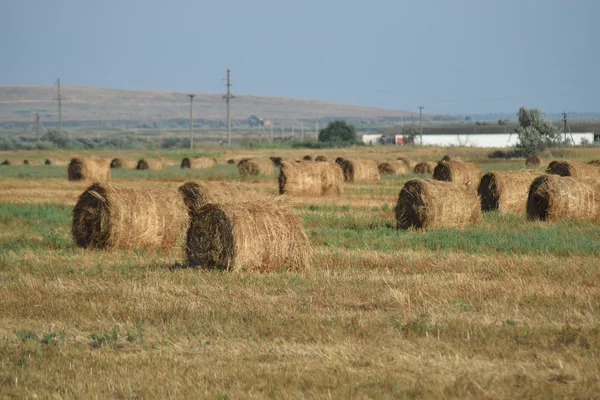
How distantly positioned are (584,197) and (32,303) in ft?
42.8

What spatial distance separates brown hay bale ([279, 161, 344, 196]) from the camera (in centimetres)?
3040

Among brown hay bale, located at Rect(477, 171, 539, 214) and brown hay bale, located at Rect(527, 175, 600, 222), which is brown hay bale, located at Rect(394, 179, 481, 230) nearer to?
brown hay bale, located at Rect(527, 175, 600, 222)

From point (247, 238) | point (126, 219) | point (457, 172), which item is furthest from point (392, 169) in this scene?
point (247, 238)

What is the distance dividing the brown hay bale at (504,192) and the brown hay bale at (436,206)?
361 centimetres

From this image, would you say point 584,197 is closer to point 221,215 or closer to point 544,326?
point 221,215

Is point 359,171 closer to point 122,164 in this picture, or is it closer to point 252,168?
point 252,168

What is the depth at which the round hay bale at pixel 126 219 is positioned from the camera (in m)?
16.7

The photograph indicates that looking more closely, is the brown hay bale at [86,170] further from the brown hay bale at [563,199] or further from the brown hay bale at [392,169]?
the brown hay bale at [563,199]

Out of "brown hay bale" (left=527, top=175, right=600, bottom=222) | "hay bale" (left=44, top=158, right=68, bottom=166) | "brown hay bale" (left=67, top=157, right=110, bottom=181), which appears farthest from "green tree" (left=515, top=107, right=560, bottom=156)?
"brown hay bale" (left=527, top=175, right=600, bottom=222)

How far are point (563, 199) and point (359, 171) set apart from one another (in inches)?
765

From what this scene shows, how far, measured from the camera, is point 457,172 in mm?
30656

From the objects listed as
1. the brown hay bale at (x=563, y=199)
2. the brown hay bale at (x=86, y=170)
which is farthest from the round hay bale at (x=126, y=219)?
the brown hay bale at (x=86, y=170)

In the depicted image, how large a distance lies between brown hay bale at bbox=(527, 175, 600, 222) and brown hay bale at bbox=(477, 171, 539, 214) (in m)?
2.22

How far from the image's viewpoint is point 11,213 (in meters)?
23.4
